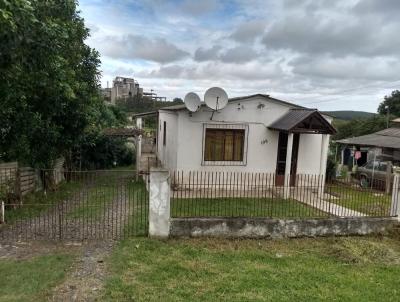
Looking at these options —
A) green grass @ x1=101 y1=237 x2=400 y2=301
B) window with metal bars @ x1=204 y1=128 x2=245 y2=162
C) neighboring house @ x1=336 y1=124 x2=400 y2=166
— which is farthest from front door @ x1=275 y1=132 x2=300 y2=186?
neighboring house @ x1=336 y1=124 x2=400 y2=166

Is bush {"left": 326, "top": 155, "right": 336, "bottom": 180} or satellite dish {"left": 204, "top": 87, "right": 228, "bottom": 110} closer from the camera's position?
satellite dish {"left": 204, "top": 87, "right": 228, "bottom": 110}

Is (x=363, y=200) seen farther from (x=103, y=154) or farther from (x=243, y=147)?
(x=103, y=154)

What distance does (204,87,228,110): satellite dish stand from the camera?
1293 cm

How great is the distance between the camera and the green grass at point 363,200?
1127 cm

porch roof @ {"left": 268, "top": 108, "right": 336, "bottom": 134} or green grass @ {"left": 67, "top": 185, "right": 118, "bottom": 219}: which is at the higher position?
porch roof @ {"left": 268, "top": 108, "right": 336, "bottom": 134}

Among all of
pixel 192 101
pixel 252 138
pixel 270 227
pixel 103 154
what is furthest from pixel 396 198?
pixel 103 154

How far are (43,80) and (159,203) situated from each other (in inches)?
131

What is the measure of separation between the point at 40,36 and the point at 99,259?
381cm

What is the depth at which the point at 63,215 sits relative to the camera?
32.1ft

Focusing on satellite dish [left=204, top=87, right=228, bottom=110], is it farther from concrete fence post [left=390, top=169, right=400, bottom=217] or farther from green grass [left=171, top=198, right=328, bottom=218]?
concrete fence post [left=390, top=169, right=400, bottom=217]

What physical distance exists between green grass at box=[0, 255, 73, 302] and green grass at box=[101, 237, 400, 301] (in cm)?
Result: 82

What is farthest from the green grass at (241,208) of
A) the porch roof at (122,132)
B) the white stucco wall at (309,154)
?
the porch roof at (122,132)

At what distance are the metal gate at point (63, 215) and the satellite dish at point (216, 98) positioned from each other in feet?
12.5

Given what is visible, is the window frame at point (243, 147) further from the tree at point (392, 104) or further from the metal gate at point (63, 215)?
the tree at point (392, 104)
